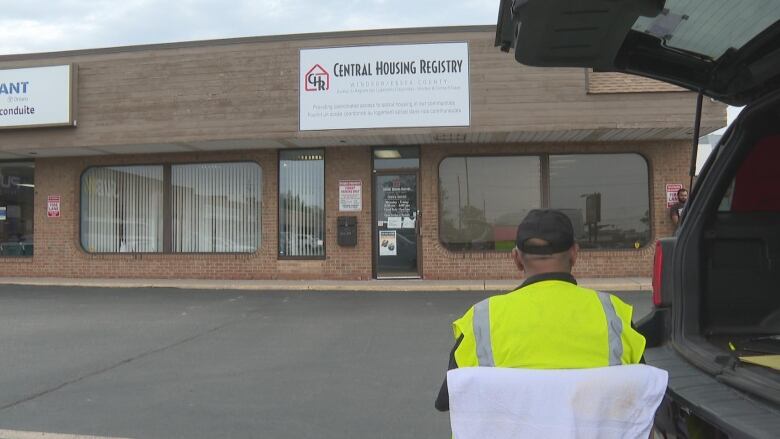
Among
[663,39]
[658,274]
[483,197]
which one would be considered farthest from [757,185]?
[483,197]

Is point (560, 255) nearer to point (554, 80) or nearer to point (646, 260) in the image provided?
point (554, 80)

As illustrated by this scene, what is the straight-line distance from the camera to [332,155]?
45.7 ft

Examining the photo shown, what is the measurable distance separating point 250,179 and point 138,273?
360cm

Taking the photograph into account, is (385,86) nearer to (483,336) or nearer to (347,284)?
(347,284)

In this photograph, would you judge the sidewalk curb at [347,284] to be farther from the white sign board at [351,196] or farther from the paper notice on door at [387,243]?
the white sign board at [351,196]

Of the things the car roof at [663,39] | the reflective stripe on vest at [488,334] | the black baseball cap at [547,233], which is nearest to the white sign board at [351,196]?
the car roof at [663,39]

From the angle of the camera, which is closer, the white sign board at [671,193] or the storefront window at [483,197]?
the white sign board at [671,193]

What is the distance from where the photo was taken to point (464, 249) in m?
13.7

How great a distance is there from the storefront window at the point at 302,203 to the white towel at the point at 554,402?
12.4m

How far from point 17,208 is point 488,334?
17.1 m

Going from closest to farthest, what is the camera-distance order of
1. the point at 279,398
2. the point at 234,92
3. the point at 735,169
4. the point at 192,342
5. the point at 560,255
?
the point at 560,255
the point at 735,169
the point at 279,398
the point at 192,342
the point at 234,92

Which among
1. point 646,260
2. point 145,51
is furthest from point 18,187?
point 646,260

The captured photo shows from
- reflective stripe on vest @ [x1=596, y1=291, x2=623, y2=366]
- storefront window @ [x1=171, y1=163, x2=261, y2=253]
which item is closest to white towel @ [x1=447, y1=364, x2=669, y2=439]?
reflective stripe on vest @ [x1=596, y1=291, x2=623, y2=366]

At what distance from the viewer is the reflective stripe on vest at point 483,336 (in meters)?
1.84
